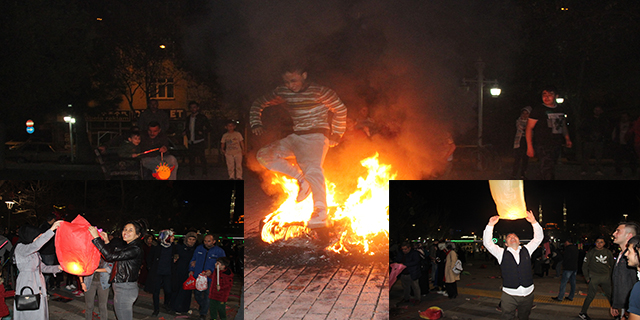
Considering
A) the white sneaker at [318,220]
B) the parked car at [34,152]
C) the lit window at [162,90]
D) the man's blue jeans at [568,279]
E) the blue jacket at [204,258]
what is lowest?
the man's blue jeans at [568,279]

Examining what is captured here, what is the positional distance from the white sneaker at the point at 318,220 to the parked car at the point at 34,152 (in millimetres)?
4180

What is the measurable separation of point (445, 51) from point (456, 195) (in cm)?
289

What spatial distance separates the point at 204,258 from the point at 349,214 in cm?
269

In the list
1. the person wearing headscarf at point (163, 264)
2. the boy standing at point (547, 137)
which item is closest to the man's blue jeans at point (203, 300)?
the person wearing headscarf at point (163, 264)

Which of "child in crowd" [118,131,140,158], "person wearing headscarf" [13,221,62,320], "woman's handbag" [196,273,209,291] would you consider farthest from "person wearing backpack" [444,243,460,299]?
"child in crowd" [118,131,140,158]

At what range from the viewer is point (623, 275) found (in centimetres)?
494

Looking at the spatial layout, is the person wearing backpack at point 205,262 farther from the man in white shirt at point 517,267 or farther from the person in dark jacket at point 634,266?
the person in dark jacket at point 634,266

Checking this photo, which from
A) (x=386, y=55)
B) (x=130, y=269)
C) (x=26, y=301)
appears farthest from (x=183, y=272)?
(x=386, y=55)

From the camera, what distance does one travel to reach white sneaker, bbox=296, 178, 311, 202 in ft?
26.4

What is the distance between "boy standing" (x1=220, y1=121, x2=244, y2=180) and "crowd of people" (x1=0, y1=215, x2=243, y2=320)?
1.34 metres

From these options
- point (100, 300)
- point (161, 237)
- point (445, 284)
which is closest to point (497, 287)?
point (445, 284)

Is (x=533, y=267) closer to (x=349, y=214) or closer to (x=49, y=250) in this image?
(x=349, y=214)

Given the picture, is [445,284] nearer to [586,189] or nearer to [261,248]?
[586,189]

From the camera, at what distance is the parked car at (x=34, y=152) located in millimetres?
8250
